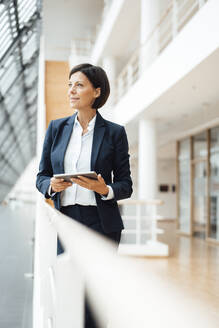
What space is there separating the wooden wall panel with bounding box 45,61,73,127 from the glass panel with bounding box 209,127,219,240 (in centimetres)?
406

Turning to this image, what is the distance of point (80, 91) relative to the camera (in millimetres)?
1616

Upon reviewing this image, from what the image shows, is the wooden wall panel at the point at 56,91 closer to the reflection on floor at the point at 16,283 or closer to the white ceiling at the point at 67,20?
the reflection on floor at the point at 16,283

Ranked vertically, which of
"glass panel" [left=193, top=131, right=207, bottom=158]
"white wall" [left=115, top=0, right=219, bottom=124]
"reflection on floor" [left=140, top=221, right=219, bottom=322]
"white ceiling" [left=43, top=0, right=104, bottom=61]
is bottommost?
"reflection on floor" [left=140, top=221, right=219, bottom=322]

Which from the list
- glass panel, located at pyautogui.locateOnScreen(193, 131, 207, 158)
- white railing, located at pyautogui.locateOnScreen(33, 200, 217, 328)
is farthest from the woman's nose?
glass panel, located at pyautogui.locateOnScreen(193, 131, 207, 158)

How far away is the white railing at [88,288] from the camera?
2.68 feet

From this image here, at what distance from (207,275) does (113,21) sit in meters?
9.59

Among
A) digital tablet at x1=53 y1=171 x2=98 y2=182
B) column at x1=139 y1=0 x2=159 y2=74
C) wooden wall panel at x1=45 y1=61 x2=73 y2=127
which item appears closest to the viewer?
digital tablet at x1=53 y1=171 x2=98 y2=182

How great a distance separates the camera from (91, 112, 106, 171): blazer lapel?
1.57m

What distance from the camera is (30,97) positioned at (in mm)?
20016

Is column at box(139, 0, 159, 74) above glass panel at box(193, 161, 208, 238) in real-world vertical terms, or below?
above

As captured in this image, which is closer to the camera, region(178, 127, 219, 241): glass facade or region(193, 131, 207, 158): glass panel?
region(178, 127, 219, 241): glass facade

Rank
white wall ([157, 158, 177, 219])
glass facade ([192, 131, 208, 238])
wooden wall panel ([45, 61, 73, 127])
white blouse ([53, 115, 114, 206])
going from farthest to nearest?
1. white wall ([157, 158, 177, 219])
2. glass facade ([192, 131, 208, 238])
3. wooden wall panel ([45, 61, 73, 127])
4. white blouse ([53, 115, 114, 206])

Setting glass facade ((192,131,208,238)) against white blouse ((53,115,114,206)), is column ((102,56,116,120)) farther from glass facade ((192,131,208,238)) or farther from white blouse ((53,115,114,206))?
white blouse ((53,115,114,206))

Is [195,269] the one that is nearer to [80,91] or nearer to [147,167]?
[147,167]
